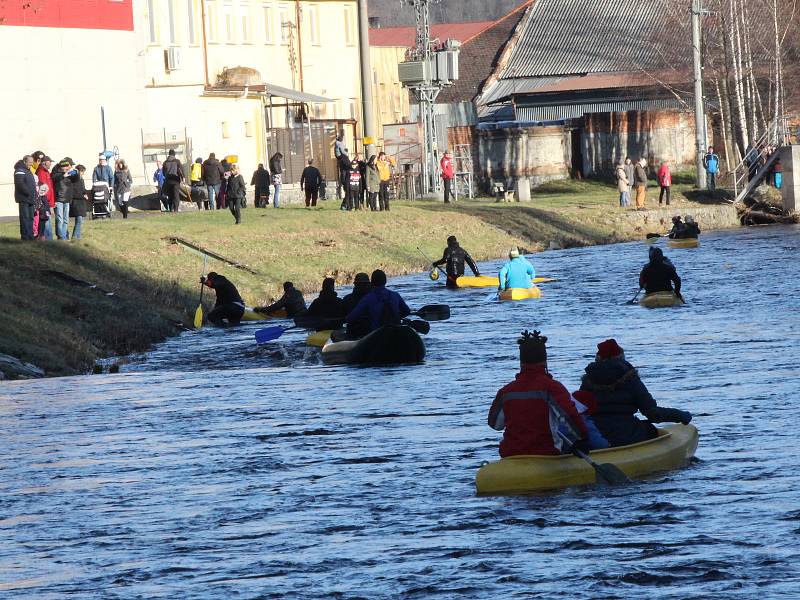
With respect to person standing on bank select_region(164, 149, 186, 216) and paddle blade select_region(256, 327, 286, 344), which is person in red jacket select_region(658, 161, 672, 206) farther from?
paddle blade select_region(256, 327, 286, 344)

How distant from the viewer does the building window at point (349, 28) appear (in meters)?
72.0

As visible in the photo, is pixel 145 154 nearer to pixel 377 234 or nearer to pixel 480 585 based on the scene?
pixel 377 234

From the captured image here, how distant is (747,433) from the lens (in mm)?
16469

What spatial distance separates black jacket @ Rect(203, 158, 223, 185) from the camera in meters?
47.1

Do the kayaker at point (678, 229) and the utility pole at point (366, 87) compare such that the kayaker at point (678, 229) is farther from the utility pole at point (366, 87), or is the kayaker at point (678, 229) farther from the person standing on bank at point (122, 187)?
the person standing on bank at point (122, 187)

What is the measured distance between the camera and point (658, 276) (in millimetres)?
31047

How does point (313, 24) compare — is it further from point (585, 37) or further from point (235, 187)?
point (235, 187)

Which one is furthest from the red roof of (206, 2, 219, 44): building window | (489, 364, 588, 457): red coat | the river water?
(489, 364, 588, 457): red coat

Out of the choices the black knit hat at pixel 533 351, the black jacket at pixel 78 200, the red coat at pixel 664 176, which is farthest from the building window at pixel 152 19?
the black knit hat at pixel 533 351

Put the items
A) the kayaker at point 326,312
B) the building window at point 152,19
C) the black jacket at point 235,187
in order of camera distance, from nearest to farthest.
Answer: the kayaker at point 326,312 < the black jacket at point 235,187 < the building window at point 152,19

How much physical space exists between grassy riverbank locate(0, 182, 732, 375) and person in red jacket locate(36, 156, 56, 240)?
0.69 m

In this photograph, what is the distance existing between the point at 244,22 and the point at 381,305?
42593mm

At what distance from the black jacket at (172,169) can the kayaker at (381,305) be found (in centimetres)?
2270

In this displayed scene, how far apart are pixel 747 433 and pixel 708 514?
144 inches
